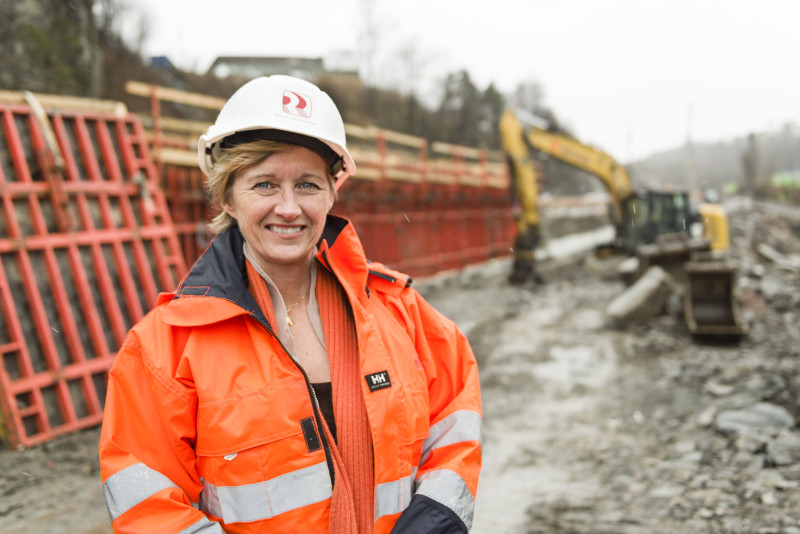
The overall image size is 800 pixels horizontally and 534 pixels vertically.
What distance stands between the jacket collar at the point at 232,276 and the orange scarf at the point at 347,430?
0.35 ft

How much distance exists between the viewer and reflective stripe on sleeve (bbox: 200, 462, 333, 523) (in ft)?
5.30

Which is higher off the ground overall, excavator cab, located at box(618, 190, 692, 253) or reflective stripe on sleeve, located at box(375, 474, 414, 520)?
excavator cab, located at box(618, 190, 692, 253)

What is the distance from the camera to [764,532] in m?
3.62

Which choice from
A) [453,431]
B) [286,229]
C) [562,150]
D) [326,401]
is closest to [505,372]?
[453,431]

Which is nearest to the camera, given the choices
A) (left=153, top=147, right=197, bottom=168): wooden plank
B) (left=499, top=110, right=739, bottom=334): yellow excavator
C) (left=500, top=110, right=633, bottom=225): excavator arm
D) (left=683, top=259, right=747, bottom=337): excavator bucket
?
(left=153, top=147, right=197, bottom=168): wooden plank

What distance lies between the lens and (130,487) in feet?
5.01

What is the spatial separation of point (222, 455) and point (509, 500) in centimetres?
354

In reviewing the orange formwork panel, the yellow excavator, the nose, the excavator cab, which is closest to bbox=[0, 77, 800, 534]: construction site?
the orange formwork panel

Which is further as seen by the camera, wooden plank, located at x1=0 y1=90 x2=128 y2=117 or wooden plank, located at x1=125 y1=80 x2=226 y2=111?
wooden plank, located at x1=125 y1=80 x2=226 y2=111

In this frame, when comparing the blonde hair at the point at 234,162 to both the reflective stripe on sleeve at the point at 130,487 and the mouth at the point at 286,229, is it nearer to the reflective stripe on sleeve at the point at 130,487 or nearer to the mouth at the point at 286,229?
the mouth at the point at 286,229

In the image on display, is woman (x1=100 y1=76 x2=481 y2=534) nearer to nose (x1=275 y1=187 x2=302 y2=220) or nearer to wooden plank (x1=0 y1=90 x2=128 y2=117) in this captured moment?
nose (x1=275 y1=187 x2=302 y2=220)

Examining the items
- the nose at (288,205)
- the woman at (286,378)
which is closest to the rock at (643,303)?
the woman at (286,378)

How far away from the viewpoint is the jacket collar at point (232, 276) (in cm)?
164

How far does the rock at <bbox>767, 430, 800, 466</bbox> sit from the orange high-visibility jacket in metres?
3.99
